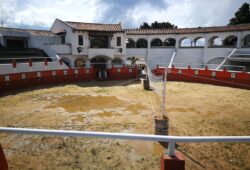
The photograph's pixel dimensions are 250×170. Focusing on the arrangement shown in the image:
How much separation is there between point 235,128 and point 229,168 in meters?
3.31

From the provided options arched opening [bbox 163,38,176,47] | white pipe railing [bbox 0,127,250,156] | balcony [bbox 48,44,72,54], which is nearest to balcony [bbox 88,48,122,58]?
balcony [bbox 48,44,72,54]

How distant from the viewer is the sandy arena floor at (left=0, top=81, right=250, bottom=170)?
5.69m

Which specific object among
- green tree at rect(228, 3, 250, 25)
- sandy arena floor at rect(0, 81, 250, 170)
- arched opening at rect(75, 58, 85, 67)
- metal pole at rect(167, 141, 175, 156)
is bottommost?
sandy arena floor at rect(0, 81, 250, 170)

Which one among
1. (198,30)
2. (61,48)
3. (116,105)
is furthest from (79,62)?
(198,30)

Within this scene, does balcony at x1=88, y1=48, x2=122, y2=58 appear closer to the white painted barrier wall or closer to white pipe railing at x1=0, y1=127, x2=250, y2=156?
the white painted barrier wall

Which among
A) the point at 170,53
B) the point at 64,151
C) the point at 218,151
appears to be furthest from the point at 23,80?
the point at 170,53

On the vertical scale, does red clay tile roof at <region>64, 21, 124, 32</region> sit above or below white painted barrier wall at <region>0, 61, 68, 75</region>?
above

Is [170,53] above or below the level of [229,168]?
above

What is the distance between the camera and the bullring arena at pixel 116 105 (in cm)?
561

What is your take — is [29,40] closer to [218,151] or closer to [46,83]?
[46,83]

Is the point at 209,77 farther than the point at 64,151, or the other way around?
the point at 209,77

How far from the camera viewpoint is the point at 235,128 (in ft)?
26.8

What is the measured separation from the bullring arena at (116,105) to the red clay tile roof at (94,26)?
13cm

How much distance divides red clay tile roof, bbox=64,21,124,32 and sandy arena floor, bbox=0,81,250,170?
11.5 m
